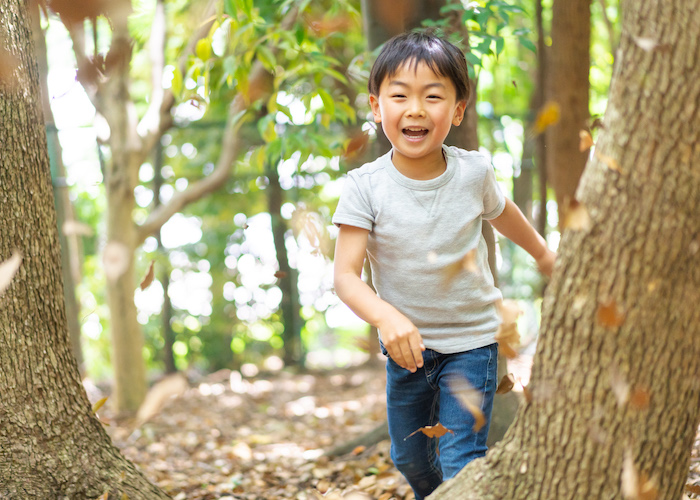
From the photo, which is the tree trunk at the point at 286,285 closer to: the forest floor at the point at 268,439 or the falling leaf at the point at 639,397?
the forest floor at the point at 268,439

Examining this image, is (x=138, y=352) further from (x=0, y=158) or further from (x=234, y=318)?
(x=0, y=158)

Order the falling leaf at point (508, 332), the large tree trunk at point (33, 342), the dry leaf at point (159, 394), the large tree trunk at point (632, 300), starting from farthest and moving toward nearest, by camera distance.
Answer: the dry leaf at point (159, 394), the large tree trunk at point (33, 342), the falling leaf at point (508, 332), the large tree trunk at point (632, 300)

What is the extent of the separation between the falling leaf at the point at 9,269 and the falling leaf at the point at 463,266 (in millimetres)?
1271

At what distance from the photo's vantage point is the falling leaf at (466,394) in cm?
190

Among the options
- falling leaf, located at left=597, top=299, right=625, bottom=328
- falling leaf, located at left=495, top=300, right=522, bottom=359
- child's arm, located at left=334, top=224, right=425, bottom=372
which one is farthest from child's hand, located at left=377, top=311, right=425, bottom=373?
falling leaf, located at left=597, top=299, right=625, bottom=328

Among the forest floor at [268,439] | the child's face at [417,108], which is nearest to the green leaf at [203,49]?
the child's face at [417,108]

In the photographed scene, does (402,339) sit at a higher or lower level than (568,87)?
lower

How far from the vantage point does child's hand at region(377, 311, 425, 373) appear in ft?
5.43

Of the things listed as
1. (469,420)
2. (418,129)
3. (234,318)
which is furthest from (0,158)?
(234,318)

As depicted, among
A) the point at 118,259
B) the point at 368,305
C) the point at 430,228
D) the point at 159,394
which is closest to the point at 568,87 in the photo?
the point at 430,228

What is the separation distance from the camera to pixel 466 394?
193cm

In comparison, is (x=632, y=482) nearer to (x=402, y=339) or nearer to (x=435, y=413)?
(x=402, y=339)

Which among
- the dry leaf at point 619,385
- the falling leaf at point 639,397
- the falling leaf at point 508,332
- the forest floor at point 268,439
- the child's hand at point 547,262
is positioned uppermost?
the child's hand at point 547,262

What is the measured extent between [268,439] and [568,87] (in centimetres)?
308
